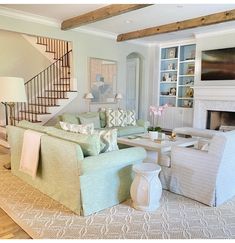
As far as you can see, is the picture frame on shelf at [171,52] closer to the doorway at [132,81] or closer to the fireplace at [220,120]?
the doorway at [132,81]

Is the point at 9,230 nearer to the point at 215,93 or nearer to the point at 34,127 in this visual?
the point at 34,127

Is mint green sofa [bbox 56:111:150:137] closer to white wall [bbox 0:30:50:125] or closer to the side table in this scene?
the side table

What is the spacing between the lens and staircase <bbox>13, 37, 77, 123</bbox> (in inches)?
264

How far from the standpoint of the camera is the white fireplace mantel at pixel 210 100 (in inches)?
253

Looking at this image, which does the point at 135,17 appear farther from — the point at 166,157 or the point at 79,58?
the point at 166,157

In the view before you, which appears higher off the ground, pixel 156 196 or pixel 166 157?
pixel 166 157

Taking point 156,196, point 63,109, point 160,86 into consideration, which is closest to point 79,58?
point 63,109

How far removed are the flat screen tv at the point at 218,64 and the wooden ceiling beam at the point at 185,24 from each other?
58.8 inches

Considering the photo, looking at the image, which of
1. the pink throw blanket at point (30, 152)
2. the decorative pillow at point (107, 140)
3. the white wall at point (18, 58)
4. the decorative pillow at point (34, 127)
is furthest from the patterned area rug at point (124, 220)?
the white wall at point (18, 58)

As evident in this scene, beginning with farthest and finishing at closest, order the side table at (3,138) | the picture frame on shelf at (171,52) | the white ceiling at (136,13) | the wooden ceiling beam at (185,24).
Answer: the picture frame on shelf at (171,52)
the side table at (3,138)
the wooden ceiling beam at (185,24)
the white ceiling at (136,13)

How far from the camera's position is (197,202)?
3086 mm

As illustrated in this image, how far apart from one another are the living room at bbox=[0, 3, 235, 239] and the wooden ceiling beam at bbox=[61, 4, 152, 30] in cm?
10

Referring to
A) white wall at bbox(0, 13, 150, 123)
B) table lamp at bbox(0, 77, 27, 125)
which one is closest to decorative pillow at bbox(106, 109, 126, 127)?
white wall at bbox(0, 13, 150, 123)

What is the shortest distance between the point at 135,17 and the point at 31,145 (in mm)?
3665
